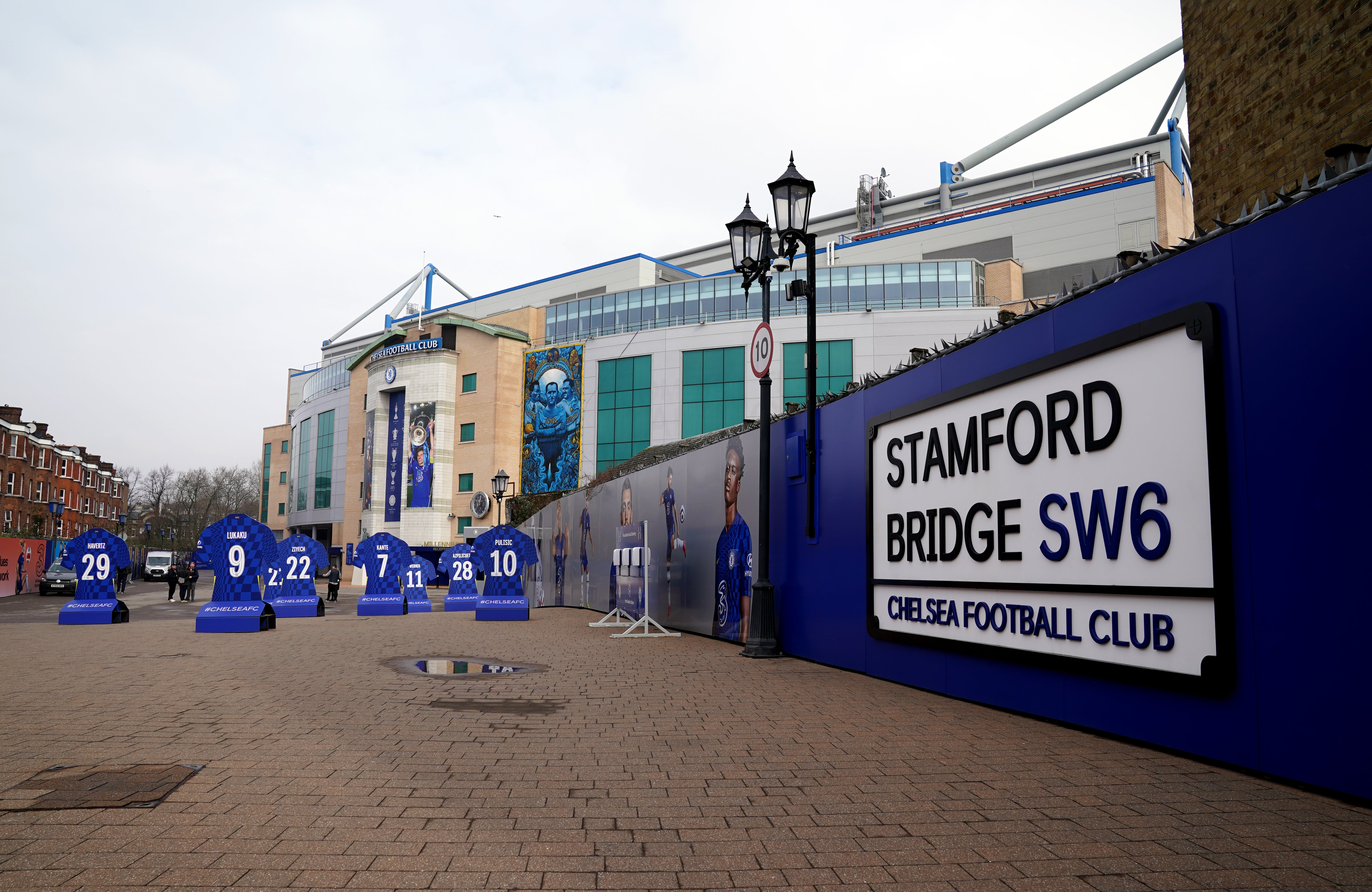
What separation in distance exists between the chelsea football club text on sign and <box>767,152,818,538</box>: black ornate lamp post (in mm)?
54260

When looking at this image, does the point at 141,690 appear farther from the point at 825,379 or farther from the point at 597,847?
the point at 825,379

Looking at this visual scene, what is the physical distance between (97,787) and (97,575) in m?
16.4

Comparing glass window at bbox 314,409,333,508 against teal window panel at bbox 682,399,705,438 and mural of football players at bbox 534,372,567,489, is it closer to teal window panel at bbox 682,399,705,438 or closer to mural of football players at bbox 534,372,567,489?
mural of football players at bbox 534,372,567,489

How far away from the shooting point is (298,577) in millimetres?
22625

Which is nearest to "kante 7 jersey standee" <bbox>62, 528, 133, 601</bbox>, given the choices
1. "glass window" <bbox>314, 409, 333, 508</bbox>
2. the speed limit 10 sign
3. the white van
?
the speed limit 10 sign

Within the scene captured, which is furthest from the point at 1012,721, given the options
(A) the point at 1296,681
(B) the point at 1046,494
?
(A) the point at 1296,681

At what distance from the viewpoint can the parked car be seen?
3616 centimetres

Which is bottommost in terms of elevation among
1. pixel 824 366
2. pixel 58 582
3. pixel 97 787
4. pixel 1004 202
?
pixel 58 582

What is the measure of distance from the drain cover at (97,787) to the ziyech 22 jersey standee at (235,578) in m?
11.4

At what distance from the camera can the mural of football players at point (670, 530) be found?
1670 cm

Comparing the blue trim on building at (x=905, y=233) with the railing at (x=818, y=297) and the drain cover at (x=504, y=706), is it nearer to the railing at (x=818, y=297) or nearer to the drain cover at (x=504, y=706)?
the railing at (x=818, y=297)

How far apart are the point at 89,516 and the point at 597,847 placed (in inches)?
3704

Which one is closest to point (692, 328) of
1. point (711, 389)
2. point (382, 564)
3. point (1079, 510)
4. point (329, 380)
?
point (711, 389)

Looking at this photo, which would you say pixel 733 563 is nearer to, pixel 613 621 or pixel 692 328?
pixel 613 621
